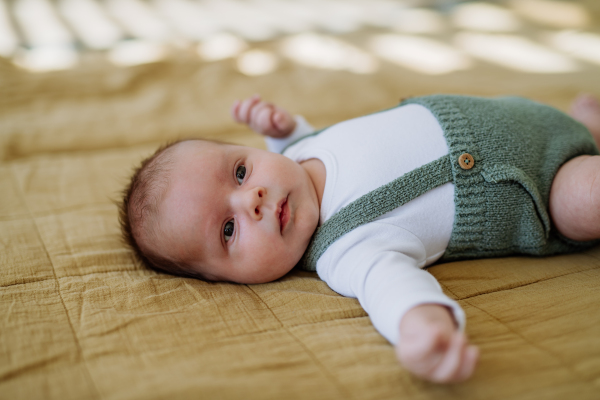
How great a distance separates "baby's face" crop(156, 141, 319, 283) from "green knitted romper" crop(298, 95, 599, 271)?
73 mm

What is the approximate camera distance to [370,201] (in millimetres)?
1016

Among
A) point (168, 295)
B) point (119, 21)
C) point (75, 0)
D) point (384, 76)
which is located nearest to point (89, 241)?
point (168, 295)

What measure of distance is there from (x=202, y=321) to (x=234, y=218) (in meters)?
0.25

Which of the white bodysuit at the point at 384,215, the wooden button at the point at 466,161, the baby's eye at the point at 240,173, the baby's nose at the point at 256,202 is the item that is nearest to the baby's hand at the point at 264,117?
the white bodysuit at the point at 384,215

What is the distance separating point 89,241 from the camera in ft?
3.76

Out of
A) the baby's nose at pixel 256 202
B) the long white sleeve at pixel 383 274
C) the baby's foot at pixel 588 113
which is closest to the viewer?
the long white sleeve at pixel 383 274

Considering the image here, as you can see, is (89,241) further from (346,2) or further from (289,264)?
(346,2)

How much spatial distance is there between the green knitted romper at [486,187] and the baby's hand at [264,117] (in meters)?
0.42

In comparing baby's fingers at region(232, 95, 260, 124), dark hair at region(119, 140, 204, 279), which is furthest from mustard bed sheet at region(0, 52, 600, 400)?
baby's fingers at region(232, 95, 260, 124)

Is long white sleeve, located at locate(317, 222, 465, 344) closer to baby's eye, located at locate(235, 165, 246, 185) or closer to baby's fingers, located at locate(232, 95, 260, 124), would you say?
baby's eye, located at locate(235, 165, 246, 185)

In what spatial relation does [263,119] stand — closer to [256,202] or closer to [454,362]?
[256,202]

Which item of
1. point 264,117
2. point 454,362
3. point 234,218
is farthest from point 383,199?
point 264,117

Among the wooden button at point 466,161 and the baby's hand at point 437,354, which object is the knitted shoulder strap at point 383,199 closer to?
the wooden button at point 466,161

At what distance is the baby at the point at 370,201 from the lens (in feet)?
3.31
